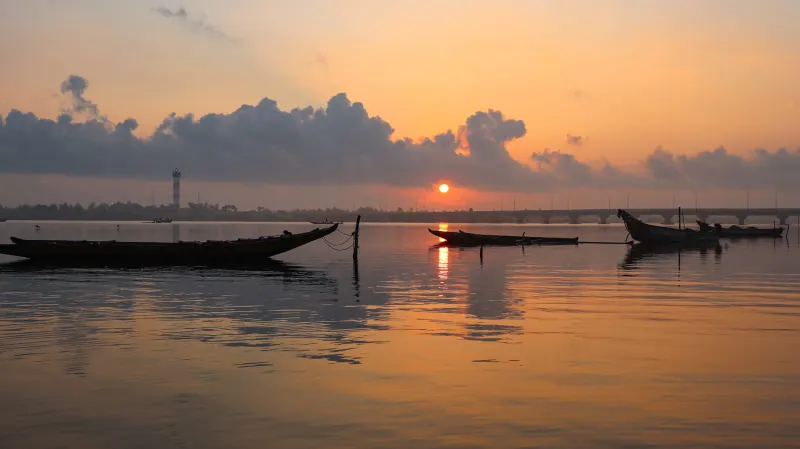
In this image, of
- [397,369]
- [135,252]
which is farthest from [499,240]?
[397,369]

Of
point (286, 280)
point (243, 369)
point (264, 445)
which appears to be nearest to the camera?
point (264, 445)

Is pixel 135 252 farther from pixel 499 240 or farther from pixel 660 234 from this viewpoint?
pixel 660 234

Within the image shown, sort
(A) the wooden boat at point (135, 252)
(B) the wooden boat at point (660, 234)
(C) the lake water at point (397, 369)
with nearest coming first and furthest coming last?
(C) the lake water at point (397, 369) < (A) the wooden boat at point (135, 252) < (B) the wooden boat at point (660, 234)

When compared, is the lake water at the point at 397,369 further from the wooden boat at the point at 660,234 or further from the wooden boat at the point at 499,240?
the wooden boat at the point at 660,234

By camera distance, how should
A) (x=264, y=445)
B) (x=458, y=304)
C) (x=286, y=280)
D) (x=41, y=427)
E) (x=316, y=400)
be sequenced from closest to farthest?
(x=264, y=445)
(x=41, y=427)
(x=316, y=400)
(x=458, y=304)
(x=286, y=280)

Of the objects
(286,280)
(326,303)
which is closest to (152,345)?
(326,303)

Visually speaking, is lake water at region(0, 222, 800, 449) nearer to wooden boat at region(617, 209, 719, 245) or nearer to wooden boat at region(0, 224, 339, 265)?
wooden boat at region(0, 224, 339, 265)

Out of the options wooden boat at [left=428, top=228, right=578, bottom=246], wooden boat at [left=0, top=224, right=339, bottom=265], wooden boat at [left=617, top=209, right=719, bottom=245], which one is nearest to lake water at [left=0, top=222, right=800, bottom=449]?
wooden boat at [left=0, top=224, right=339, bottom=265]

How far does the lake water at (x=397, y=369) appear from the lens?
1289cm

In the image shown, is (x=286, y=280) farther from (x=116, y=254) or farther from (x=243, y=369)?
(x=243, y=369)

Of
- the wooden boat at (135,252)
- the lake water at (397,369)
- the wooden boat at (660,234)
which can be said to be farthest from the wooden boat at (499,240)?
the lake water at (397,369)

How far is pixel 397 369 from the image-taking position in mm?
18203

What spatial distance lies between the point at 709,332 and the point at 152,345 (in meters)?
16.0

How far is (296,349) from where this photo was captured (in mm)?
20797
